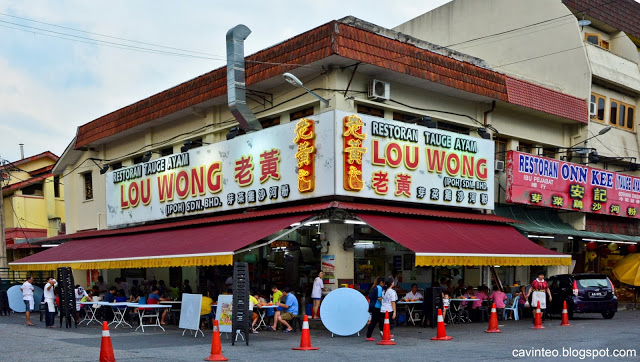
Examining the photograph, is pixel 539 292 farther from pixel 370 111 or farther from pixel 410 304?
pixel 370 111

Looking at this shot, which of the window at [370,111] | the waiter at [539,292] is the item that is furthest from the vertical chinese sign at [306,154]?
the waiter at [539,292]

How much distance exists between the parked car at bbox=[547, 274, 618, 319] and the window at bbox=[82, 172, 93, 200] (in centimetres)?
2040

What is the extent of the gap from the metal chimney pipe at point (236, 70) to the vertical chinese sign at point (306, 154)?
8.92 ft

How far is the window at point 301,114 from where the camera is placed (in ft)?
65.1

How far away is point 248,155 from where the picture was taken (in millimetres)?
20219

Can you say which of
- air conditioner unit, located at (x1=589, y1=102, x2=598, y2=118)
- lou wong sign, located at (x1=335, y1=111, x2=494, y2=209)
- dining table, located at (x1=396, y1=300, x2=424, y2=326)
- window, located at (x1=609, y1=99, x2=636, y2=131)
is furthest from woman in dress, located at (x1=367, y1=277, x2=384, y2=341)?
window, located at (x1=609, y1=99, x2=636, y2=131)

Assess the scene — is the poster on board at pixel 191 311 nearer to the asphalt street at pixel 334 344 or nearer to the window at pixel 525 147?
the asphalt street at pixel 334 344

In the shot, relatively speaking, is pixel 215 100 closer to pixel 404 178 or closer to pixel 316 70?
pixel 316 70

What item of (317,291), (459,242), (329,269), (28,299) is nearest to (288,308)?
(317,291)

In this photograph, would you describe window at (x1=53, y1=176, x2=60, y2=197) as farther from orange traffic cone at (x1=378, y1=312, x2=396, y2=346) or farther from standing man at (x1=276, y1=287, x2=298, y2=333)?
orange traffic cone at (x1=378, y1=312, x2=396, y2=346)

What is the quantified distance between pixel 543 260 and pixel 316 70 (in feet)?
27.8

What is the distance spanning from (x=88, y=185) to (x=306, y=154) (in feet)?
54.8

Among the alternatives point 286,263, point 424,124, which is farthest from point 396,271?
point 424,124

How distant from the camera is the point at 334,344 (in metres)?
14.8
